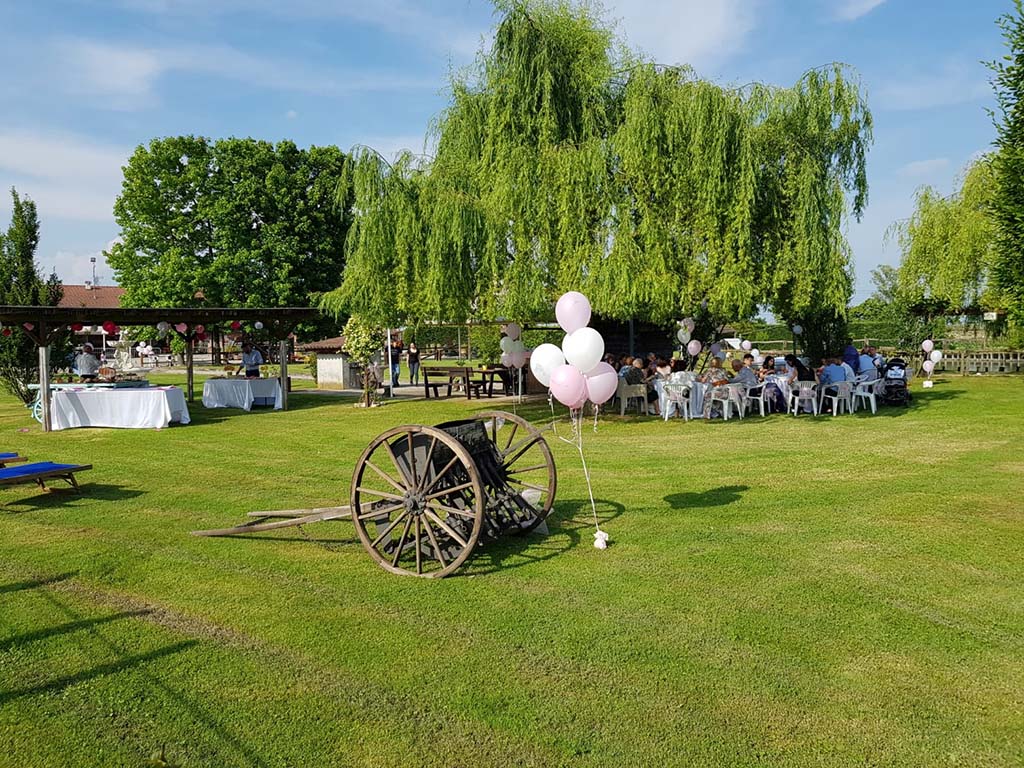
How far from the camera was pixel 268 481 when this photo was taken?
1002 centimetres

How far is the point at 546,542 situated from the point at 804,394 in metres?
10.6

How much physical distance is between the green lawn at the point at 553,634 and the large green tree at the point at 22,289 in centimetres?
1270

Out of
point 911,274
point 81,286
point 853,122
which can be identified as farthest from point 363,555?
point 81,286

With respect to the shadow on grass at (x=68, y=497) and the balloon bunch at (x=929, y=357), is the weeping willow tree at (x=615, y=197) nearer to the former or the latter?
the shadow on grass at (x=68, y=497)

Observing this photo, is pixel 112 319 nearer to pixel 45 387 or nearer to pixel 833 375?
pixel 45 387

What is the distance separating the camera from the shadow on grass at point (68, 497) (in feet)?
28.9

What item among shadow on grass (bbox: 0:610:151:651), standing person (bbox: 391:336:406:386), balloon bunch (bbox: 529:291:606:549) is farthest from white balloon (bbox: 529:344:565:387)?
standing person (bbox: 391:336:406:386)

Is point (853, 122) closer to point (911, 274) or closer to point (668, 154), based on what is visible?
point (668, 154)

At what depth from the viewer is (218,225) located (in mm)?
37344

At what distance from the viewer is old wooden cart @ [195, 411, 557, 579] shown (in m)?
5.95

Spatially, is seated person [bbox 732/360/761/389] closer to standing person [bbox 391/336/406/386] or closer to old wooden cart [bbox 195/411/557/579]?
old wooden cart [bbox 195/411/557/579]

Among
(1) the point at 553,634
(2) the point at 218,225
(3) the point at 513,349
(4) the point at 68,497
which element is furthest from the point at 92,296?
(1) the point at 553,634

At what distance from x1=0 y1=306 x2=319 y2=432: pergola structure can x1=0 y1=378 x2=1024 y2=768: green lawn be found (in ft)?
26.7

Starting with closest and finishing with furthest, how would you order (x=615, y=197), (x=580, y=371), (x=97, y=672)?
(x=97, y=672) → (x=580, y=371) → (x=615, y=197)
